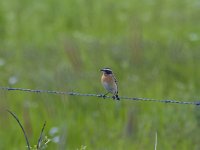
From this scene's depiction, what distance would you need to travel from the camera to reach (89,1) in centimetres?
1286

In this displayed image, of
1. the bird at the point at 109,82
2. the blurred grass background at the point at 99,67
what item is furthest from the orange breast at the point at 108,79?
the blurred grass background at the point at 99,67

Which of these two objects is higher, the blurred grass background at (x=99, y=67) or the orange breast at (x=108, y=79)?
the blurred grass background at (x=99, y=67)

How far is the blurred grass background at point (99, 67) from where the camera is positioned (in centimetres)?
727

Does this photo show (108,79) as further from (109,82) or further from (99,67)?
(99,67)

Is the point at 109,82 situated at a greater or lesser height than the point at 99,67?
lesser

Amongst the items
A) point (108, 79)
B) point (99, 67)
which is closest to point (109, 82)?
point (108, 79)

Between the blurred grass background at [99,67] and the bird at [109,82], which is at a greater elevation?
the blurred grass background at [99,67]

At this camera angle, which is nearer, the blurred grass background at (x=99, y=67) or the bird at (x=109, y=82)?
the bird at (x=109, y=82)

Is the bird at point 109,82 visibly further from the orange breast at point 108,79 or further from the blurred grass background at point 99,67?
the blurred grass background at point 99,67

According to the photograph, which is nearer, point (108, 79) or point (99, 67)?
point (108, 79)

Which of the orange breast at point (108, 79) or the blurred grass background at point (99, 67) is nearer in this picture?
the orange breast at point (108, 79)

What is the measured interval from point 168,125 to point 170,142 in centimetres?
36

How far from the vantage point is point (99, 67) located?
30.0 ft

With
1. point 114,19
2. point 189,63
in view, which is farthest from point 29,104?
point 114,19
